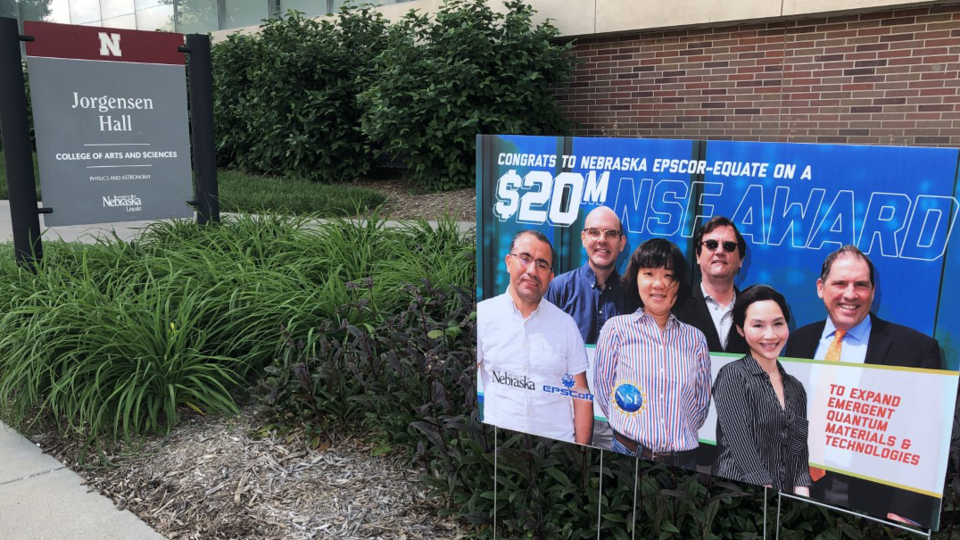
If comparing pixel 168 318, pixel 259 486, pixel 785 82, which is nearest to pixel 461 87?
pixel 785 82

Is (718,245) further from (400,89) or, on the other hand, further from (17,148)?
(400,89)

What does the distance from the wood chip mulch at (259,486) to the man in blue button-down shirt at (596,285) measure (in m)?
1.04

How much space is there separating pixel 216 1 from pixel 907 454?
58.4 feet

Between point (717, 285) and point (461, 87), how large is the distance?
319 inches

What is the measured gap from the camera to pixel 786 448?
7.16ft

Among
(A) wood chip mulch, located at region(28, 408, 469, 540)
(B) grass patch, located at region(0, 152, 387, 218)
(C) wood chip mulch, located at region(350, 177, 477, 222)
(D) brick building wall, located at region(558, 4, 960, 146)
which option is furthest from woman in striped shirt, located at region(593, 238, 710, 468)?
(D) brick building wall, located at region(558, 4, 960, 146)

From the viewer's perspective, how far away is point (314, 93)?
11938 mm

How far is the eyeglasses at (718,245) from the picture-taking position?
2146 millimetres

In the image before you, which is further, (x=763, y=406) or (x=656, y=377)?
(x=656, y=377)

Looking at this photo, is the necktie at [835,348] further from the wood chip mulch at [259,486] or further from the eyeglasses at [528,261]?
the wood chip mulch at [259,486]

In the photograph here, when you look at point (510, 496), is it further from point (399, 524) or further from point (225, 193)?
point (225, 193)

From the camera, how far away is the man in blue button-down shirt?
2357mm

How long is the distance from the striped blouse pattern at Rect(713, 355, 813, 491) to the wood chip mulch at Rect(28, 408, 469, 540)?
117cm

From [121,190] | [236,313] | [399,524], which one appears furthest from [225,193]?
[399,524]
